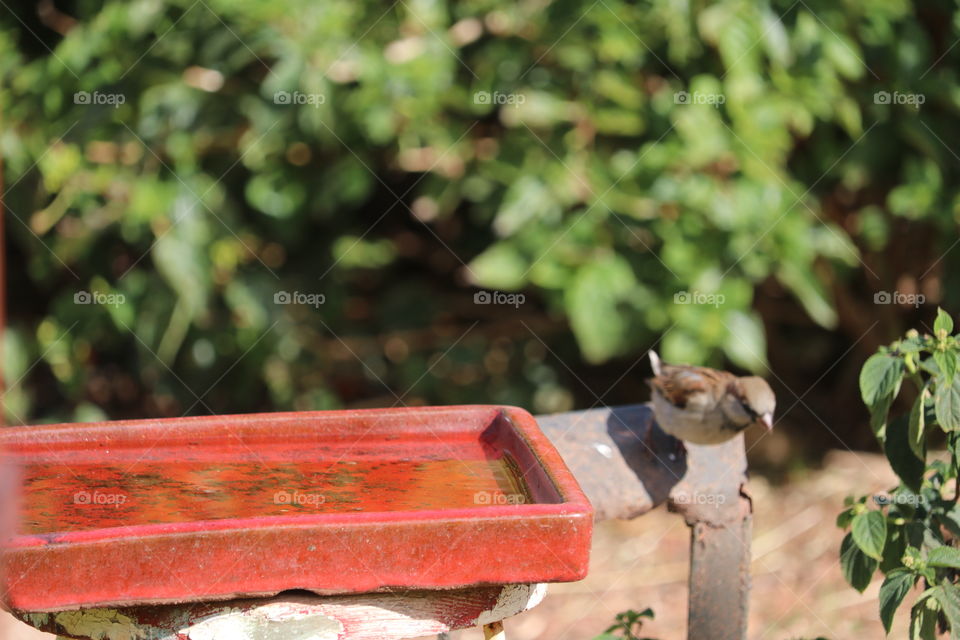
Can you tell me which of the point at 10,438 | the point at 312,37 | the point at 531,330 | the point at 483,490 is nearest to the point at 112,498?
the point at 10,438

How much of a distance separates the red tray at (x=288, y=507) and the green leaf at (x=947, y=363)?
65 cm

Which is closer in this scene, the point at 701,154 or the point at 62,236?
the point at 701,154

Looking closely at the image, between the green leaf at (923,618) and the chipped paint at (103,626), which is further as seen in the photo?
the green leaf at (923,618)

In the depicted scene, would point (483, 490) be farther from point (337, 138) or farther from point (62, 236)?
point (62, 236)

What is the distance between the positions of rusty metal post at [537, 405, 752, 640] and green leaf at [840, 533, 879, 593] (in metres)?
0.30

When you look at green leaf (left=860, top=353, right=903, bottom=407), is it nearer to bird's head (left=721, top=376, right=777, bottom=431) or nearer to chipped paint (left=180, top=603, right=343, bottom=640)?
bird's head (left=721, top=376, right=777, bottom=431)

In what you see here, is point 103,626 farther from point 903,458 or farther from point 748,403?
point 748,403

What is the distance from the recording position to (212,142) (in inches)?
149

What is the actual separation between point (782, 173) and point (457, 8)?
1.23 meters

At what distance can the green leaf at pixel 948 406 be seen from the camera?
179cm

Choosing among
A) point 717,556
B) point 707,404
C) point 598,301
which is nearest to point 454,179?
point 598,301

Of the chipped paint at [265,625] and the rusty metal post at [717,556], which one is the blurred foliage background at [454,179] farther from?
the chipped paint at [265,625]

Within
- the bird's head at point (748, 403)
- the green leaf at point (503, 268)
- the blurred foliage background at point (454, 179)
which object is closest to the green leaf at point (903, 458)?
the bird's head at point (748, 403)

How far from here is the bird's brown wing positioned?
2469mm
